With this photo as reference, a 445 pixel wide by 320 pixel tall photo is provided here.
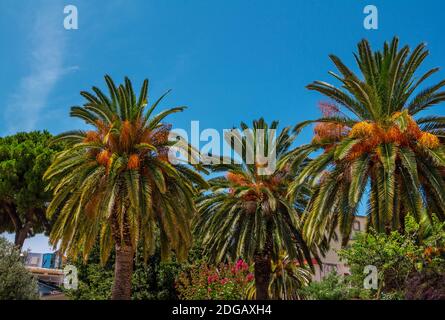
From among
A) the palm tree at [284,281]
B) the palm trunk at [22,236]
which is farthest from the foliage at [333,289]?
the palm trunk at [22,236]

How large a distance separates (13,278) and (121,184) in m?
7.95

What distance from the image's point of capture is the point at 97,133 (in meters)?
21.9

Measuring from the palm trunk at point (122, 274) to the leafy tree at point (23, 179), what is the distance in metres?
17.0

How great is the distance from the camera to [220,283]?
26.9 meters

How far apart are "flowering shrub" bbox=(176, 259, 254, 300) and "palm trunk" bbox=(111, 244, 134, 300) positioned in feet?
20.9

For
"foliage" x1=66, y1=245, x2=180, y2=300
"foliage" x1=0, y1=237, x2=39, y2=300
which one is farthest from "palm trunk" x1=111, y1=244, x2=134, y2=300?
"foliage" x1=66, y1=245, x2=180, y2=300

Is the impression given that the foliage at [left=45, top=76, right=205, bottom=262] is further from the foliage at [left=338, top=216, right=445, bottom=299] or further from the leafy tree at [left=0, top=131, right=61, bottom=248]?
the leafy tree at [left=0, top=131, right=61, bottom=248]

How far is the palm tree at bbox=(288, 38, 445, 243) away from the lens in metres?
18.4

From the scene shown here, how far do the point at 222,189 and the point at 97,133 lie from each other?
844 centimetres

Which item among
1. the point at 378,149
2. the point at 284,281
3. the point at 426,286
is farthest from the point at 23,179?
the point at 426,286

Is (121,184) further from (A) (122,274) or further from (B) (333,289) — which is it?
(B) (333,289)

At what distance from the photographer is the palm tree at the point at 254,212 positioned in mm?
25766

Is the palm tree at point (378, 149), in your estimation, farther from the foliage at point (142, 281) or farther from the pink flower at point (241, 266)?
the foliage at point (142, 281)
